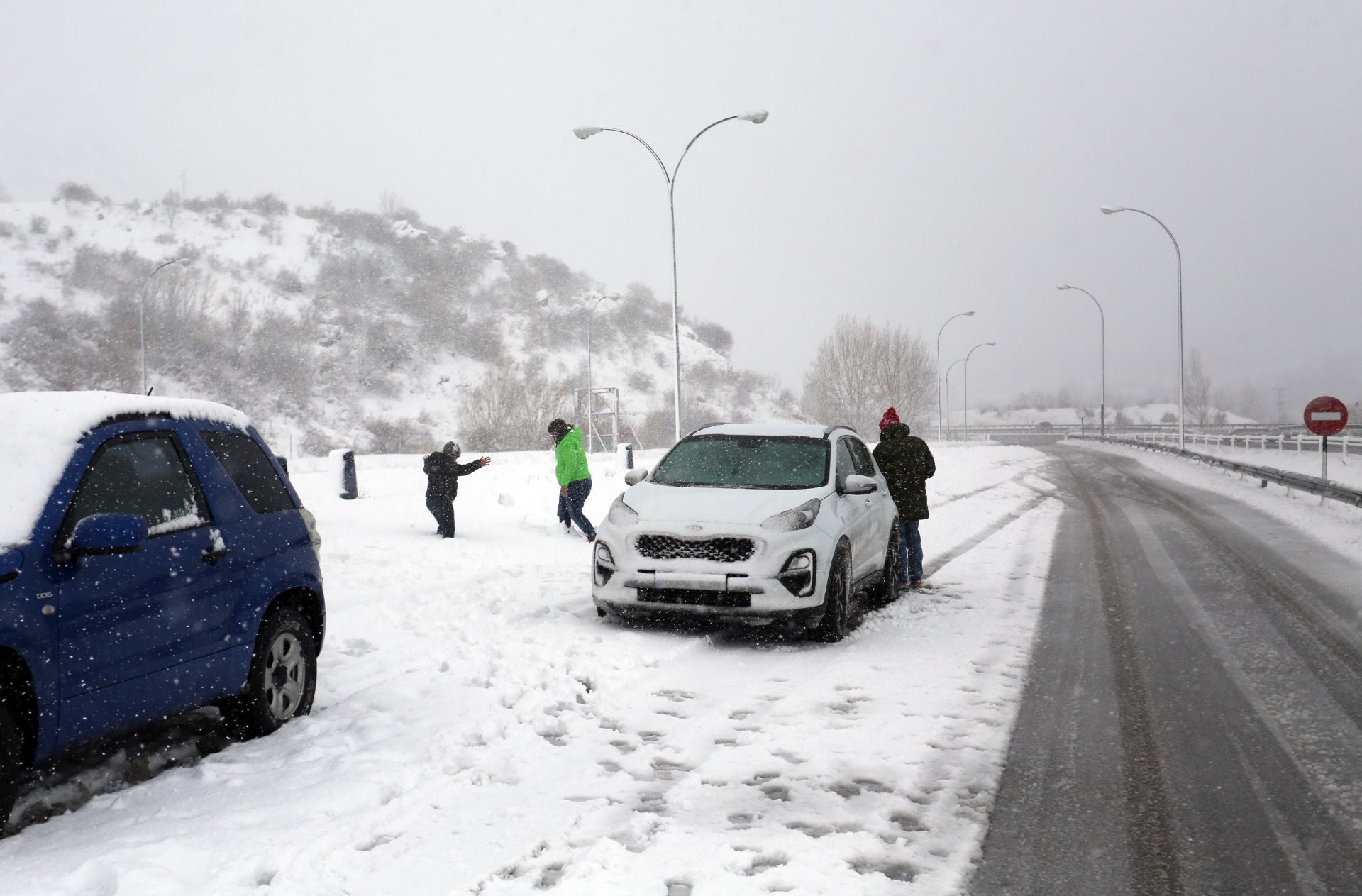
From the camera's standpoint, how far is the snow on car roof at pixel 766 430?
9.45m

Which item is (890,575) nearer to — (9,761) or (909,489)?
(909,489)

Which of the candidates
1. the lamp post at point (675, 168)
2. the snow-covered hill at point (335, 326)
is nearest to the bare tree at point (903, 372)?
the snow-covered hill at point (335, 326)

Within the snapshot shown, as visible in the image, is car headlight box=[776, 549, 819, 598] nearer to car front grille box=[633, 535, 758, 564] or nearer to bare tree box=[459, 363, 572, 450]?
car front grille box=[633, 535, 758, 564]

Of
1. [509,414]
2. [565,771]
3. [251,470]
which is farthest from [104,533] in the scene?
[509,414]

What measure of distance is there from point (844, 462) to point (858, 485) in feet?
2.41

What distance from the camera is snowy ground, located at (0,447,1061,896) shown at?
367 centimetres

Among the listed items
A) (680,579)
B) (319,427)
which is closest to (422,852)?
(680,579)

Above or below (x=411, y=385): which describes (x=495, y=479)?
below

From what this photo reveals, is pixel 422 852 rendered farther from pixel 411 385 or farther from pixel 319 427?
pixel 411 385

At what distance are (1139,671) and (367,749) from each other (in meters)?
4.79

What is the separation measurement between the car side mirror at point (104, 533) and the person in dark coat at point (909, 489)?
785 cm

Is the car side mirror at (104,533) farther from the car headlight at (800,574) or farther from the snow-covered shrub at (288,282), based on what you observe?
the snow-covered shrub at (288,282)

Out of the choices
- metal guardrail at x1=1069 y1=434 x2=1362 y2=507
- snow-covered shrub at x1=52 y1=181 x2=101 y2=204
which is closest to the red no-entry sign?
metal guardrail at x1=1069 y1=434 x2=1362 y2=507

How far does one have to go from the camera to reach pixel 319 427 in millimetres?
82188
